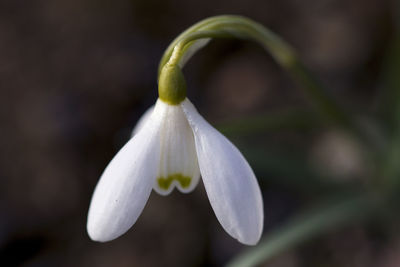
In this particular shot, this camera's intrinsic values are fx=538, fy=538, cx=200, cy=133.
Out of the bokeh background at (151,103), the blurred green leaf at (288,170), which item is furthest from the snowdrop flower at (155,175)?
the blurred green leaf at (288,170)

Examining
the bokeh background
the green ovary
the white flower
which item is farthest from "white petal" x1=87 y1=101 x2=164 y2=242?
the bokeh background

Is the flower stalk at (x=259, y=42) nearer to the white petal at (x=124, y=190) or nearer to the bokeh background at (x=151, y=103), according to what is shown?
the white petal at (x=124, y=190)

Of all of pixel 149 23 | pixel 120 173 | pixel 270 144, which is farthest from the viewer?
pixel 149 23

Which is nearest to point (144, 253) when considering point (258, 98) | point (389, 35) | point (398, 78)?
point (258, 98)

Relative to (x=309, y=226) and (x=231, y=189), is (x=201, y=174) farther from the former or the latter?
(x=309, y=226)

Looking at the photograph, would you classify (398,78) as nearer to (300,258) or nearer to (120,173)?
(300,258)

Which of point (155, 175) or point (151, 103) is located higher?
point (151, 103)

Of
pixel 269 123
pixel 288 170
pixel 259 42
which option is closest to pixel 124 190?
pixel 259 42

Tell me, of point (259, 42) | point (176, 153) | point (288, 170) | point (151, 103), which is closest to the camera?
point (176, 153)
